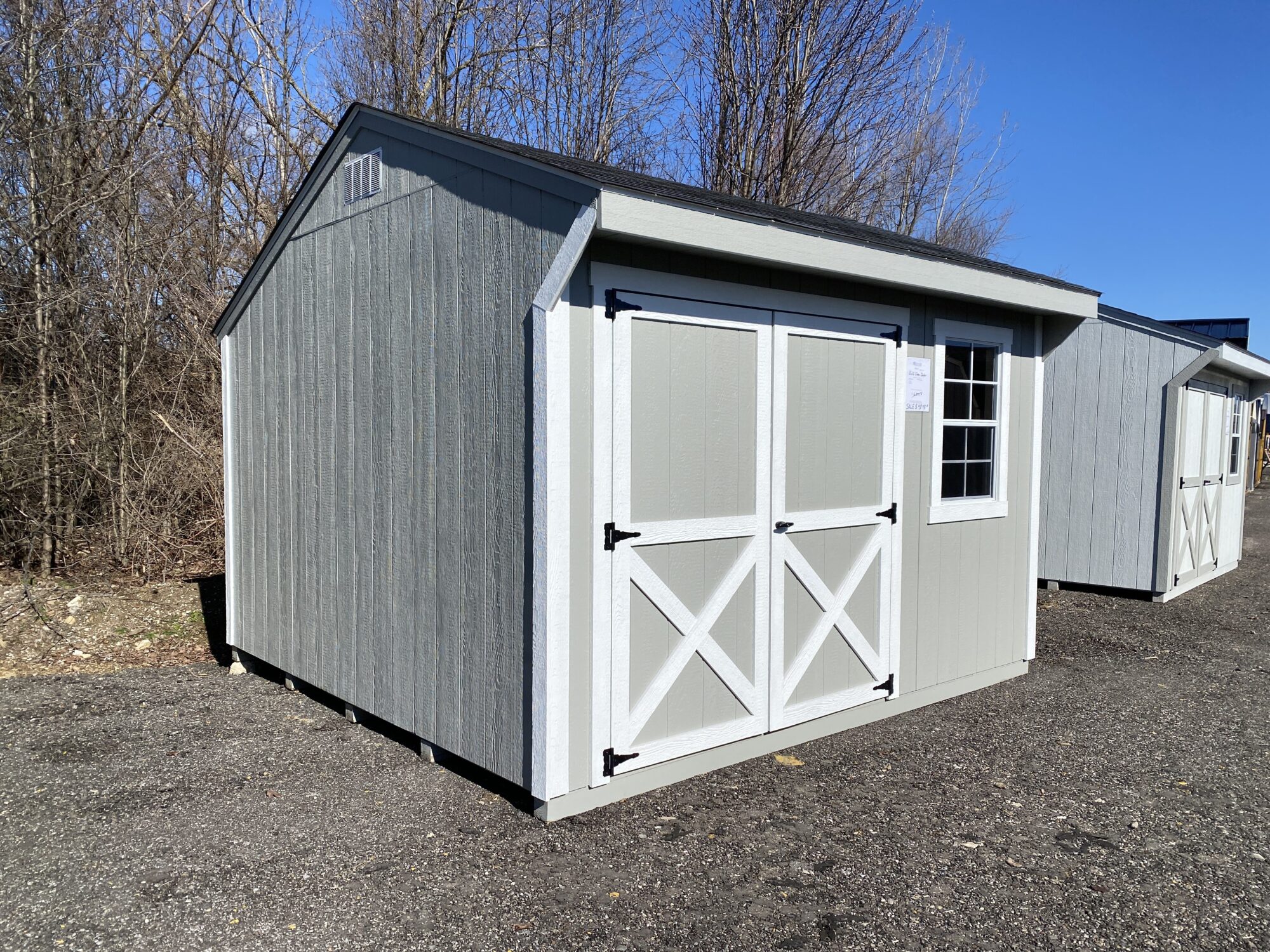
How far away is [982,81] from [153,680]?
18.7 meters

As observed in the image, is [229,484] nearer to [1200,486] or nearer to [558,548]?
[558,548]

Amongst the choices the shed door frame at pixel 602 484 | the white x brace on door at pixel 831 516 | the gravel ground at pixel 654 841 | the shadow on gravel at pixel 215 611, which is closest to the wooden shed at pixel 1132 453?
the gravel ground at pixel 654 841

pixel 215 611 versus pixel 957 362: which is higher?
pixel 957 362

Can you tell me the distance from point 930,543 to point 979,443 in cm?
85

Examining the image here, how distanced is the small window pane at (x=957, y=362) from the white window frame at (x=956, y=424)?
0.13 feet

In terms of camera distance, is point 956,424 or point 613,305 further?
point 956,424

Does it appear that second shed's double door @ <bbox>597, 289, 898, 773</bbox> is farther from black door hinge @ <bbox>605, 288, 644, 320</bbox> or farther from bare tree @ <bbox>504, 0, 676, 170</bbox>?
bare tree @ <bbox>504, 0, 676, 170</bbox>

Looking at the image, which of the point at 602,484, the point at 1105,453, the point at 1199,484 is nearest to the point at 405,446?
the point at 602,484

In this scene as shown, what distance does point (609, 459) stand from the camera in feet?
12.3

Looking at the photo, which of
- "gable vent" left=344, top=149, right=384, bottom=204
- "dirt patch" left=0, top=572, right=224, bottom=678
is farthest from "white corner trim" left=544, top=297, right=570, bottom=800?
"dirt patch" left=0, top=572, right=224, bottom=678

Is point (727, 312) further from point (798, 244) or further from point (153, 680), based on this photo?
point (153, 680)

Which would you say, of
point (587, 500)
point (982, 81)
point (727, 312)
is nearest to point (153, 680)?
point (587, 500)

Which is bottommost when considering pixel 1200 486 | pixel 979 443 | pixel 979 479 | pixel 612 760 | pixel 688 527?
pixel 612 760

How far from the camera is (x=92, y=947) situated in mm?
2738
